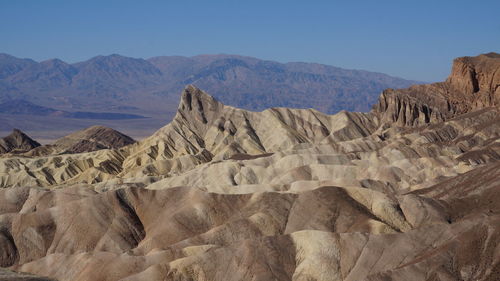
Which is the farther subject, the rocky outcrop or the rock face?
the rocky outcrop

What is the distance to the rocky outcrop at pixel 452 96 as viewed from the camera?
576ft

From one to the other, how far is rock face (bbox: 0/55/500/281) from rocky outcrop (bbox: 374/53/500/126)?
18.0 metres

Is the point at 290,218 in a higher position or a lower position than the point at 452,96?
higher

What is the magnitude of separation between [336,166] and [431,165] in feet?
53.2

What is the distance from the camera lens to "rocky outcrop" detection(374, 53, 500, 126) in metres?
176

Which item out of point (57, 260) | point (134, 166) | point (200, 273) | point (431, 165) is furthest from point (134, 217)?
point (134, 166)

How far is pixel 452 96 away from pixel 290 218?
10960cm

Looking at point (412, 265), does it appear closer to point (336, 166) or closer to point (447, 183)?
point (447, 183)

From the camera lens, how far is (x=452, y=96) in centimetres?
18500

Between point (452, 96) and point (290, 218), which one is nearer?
point (290, 218)

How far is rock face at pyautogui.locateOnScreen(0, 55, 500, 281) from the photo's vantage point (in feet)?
229

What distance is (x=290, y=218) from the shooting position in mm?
87875

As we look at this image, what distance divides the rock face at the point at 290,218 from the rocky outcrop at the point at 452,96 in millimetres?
18040

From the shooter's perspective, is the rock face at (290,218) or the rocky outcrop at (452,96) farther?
the rocky outcrop at (452,96)
